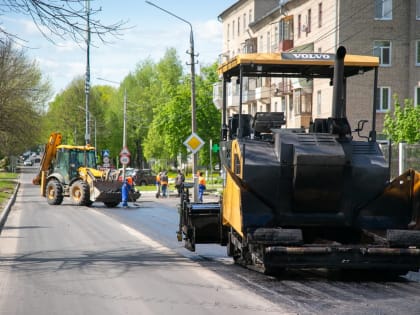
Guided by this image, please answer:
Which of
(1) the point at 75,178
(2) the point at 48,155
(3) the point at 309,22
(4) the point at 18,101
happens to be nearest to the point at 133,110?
(4) the point at 18,101

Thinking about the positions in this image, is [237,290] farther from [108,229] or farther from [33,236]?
[108,229]

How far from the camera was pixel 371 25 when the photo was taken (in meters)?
46.9

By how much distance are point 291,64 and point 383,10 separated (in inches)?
1431

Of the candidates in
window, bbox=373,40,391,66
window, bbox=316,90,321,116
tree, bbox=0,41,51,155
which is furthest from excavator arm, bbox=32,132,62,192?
window, bbox=316,90,321,116

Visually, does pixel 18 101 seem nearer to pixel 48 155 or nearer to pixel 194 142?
pixel 48 155

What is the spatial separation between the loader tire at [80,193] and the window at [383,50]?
65.6 feet

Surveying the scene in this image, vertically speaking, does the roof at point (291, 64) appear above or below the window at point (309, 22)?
below

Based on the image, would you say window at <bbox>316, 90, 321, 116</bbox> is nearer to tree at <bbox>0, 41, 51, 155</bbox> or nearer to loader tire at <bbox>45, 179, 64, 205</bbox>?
loader tire at <bbox>45, 179, 64, 205</bbox>

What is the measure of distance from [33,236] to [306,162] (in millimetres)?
10171

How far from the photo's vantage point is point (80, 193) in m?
35.7

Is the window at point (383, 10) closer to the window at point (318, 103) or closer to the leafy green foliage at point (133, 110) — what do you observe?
the window at point (318, 103)

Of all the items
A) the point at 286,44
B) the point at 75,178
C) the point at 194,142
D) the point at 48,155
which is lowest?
the point at 75,178

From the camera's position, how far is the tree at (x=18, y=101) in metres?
49.4

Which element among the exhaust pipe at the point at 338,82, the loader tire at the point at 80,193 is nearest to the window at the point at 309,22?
the loader tire at the point at 80,193
